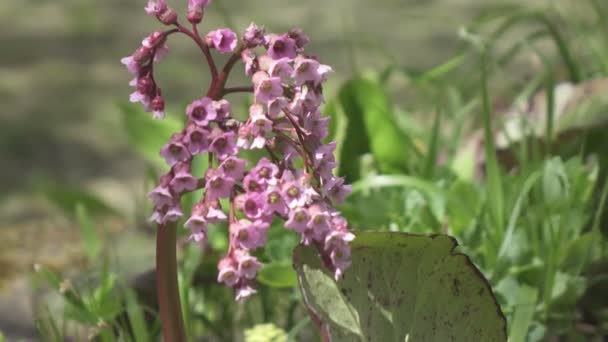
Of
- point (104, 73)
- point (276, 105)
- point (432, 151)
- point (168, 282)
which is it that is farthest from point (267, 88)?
point (104, 73)

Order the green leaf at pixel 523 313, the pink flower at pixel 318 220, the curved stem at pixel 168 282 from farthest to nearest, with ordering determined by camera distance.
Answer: the green leaf at pixel 523 313 → the curved stem at pixel 168 282 → the pink flower at pixel 318 220

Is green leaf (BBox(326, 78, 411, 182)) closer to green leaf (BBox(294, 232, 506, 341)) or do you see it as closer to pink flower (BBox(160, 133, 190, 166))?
green leaf (BBox(294, 232, 506, 341))

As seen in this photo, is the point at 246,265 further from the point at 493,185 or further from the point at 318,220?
the point at 493,185

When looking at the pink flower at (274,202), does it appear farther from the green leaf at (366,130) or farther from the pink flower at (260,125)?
the green leaf at (366,130)

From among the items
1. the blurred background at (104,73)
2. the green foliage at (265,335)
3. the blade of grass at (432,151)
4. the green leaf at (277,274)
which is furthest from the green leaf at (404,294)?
the blurred background at (104,73)

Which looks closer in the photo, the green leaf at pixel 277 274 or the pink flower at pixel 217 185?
the pink flower at pixel 217 185

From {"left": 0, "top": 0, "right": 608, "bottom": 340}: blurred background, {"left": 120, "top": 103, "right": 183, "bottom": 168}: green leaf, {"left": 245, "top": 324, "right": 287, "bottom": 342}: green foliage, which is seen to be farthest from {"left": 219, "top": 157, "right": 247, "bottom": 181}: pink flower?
{"left": 0, "top": 0, "right": 608, "bottom": 340}: blurred background

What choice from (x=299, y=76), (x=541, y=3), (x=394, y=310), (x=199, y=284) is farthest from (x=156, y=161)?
(x=541, y=3)
